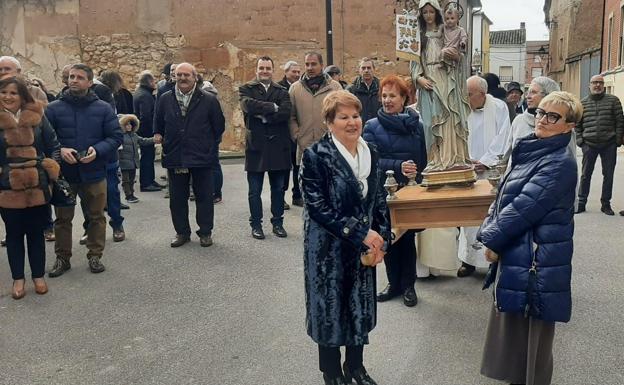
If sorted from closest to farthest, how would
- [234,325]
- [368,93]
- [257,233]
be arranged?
[234,325] → [257,233] → [368,93]

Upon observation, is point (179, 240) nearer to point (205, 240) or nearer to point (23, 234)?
point (205, 240)

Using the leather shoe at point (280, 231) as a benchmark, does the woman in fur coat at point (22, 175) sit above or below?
above

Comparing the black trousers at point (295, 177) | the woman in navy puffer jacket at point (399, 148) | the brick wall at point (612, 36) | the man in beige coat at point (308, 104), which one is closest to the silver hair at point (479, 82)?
the woman in navy puffer jacket at point (399, 148)

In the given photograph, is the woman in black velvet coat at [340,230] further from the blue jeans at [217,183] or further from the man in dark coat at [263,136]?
the blue jeans at [217,183]

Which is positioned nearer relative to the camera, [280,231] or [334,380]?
[334,380]

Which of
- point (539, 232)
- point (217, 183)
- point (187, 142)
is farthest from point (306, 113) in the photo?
point (539, 232)

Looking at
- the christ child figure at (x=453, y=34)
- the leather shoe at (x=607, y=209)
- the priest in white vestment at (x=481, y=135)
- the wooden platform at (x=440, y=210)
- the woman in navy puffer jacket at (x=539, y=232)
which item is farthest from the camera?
the leather shoe at (x=607, y=209)

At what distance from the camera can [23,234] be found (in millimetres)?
5344

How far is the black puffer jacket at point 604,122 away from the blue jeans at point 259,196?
173 inches

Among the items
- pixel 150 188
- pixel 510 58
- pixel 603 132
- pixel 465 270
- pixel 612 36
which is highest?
pixel 510 58

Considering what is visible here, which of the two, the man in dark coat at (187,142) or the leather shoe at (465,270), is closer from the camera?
the leather shoe at (465,270)

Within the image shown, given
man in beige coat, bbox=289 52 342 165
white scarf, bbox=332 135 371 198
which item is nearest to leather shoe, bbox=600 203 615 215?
man in beige coat, bbox=289 52 342 165

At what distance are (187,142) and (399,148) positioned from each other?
2.82 meters

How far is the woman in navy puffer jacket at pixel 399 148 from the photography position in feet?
15.4
